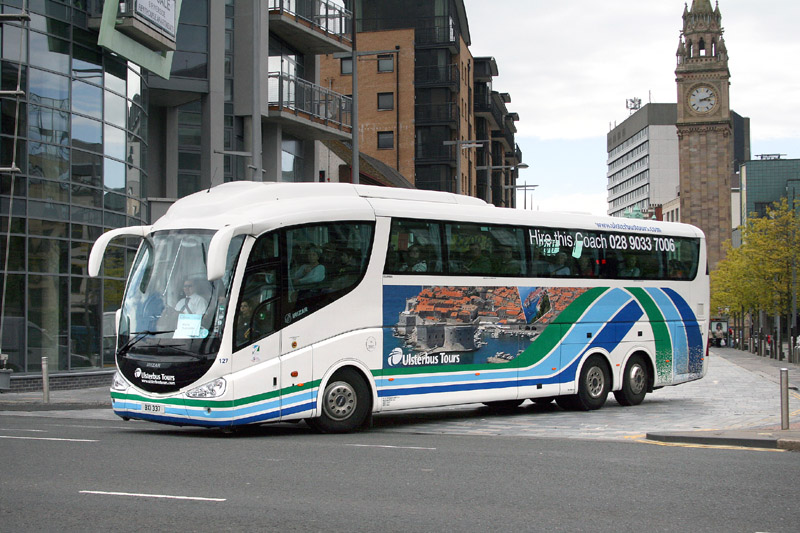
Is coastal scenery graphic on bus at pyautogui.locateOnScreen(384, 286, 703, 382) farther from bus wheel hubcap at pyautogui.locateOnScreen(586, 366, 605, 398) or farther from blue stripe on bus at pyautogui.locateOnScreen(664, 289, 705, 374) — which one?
bus wheel hubcap at pyautogui.locateOnScreen(586, 366, 605, 398)

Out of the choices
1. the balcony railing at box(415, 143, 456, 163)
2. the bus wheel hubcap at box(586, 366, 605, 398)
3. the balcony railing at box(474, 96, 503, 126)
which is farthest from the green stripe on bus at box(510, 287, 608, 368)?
the balcony railing at box(474, 96, 503, 126)

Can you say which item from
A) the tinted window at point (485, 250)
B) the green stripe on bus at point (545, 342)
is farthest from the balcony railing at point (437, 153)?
the tinted window at point (485, 250)

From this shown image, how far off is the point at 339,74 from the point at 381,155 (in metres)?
6.09

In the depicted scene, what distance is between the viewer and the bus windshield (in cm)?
1377

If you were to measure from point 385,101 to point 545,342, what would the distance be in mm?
55134

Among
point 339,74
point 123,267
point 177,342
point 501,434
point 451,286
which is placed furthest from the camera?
point 339,74

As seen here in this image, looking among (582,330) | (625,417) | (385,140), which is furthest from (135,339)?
(385,140)

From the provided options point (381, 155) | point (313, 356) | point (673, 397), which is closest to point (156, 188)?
point (673, 397)

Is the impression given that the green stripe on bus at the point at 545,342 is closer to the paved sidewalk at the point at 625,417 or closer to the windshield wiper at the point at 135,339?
the paved sidewalk at the point at 625,417

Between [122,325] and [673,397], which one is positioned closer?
[122,325]

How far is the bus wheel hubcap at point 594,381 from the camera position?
19.4m

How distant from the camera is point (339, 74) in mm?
72000

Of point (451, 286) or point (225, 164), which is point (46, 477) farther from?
point (225, 164)

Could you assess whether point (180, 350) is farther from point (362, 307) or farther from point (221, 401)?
point (362, 307)
